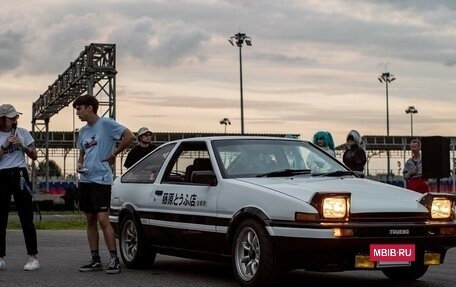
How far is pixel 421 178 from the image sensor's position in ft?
47.5

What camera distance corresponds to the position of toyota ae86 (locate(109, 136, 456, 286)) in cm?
751

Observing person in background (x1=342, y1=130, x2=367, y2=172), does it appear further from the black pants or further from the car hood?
the black pants

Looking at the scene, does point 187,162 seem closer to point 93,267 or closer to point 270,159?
point 270,159

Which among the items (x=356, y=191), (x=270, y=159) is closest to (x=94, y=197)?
(x=270, y=159)

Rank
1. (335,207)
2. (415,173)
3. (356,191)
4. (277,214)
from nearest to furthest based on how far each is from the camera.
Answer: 1. (335,207)
2. (277,214)
3. (356,191)
4. (415,173)

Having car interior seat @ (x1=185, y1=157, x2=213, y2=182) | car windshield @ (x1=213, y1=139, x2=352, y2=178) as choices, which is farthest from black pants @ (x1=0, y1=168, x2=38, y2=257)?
car windshield @ (x1=213, y1=139, x2=352, y2=178)

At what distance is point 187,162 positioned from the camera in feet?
31.3

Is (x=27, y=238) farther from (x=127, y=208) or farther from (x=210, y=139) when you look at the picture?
(x=210, y=139)

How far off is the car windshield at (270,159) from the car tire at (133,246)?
1.39m

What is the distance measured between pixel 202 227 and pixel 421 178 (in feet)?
21.8

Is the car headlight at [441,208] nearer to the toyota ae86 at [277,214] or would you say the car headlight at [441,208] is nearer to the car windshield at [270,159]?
the toyota ae86 at [277,214]

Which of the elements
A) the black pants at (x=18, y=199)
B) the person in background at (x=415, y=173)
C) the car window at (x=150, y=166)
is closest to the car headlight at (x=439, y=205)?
the car window at (x=150, y=166)

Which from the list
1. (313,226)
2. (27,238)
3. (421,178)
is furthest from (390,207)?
(421,178)

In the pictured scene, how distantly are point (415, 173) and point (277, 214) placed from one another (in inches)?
280
